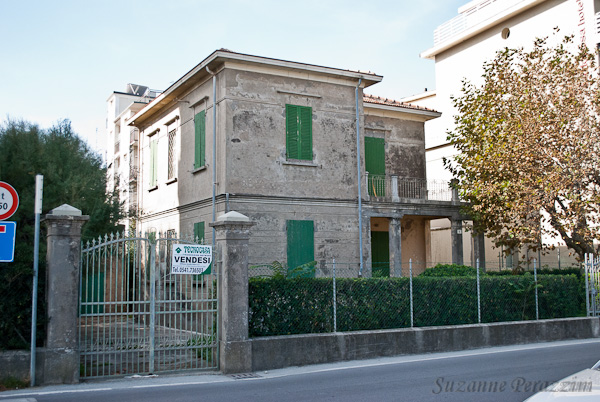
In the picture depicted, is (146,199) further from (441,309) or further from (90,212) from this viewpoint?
(441,309)

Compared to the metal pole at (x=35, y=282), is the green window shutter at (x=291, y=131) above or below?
above

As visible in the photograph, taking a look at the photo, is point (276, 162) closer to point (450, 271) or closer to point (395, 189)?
point (395, 189)

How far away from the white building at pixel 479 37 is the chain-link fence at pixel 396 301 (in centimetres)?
1112

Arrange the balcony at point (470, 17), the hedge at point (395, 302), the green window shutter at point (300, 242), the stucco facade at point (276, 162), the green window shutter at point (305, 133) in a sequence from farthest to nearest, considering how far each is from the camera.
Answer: the balcony at point (470, 17)
the green window shutter at point (305, 133)
the green window shutter at point (300, 242)
the stucco facade at point (276, 162)
the hedge at point (395, 302)

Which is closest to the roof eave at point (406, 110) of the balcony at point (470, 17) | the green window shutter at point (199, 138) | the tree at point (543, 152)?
the tree at point (543, 152)


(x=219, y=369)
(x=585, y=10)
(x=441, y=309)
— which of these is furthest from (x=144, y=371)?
(x=585, y=10)

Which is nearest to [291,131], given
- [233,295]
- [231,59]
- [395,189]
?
[231,59]

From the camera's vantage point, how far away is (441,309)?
13266mm

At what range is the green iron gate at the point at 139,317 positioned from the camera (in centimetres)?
960

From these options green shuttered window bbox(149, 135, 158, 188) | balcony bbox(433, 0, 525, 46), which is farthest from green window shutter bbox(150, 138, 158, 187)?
balcony bbox(433, 0, 525, 46)

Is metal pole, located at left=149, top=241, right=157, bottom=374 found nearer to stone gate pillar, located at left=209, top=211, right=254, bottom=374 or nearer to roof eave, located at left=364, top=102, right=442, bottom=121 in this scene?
stone gate pillar, located at left=209, top=211, right=254, bottom=374

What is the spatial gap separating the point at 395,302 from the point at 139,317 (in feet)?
18.3

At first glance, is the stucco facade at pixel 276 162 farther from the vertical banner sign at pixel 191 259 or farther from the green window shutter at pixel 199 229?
the vertical banner sign at pixel 191 259

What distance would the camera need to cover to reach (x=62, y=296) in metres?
9.20
